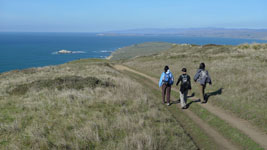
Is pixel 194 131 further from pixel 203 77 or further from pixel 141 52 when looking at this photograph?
pixel 141 52

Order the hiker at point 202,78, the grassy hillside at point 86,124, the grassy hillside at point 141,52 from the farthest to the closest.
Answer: the grassy hillside at point 141,52 → the hiker at point 202,78 → the grassy hillside at point 86,124

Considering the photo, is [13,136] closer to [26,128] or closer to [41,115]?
[26,128]

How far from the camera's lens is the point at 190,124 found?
8.96 metres

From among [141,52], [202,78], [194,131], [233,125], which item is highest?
[202,78]

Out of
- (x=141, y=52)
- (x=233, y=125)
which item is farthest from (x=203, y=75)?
(x=141, y=52)

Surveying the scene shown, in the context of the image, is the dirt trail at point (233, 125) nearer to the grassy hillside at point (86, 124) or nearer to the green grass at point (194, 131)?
the green grass at point (194, 131)

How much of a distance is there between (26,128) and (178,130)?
546cm

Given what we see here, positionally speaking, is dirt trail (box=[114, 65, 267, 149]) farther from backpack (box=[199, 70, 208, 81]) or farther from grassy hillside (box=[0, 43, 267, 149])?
backpack (box=[199, 70, 208, 81])

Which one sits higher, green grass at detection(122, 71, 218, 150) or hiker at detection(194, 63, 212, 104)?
hiker at detection(194, 63, 212, 104)

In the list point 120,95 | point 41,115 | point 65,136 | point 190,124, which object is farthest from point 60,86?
point 190,124

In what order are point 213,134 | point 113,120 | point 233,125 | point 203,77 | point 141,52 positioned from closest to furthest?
1. point 213,134
2. point 113,120
3. point 233,125
4. point 203,77
5. point 141,52

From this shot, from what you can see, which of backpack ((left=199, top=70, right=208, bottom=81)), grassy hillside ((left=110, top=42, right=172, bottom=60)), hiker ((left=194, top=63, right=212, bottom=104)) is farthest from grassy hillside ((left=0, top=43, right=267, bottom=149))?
grassy hillside ((left=110, top=42, right=172, bottom=60))

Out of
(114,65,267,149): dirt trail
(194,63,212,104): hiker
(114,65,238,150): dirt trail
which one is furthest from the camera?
(194,63,212,104): hiker

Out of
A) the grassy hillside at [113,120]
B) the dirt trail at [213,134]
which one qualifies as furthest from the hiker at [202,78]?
the dirt trail at [213,134]
